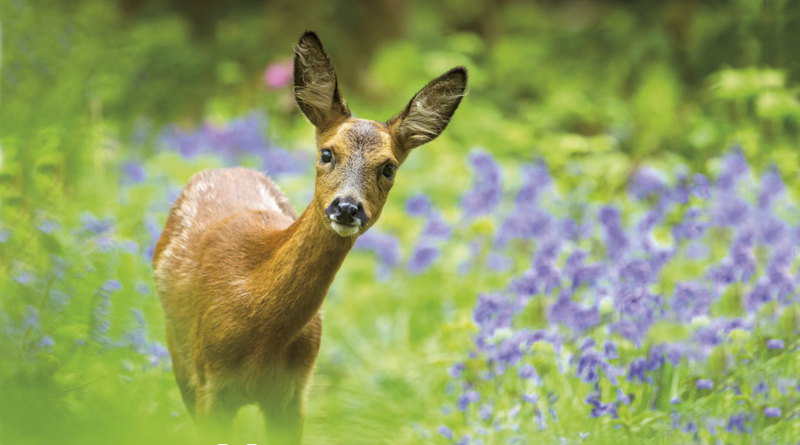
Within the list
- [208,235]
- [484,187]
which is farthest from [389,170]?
[484,187]

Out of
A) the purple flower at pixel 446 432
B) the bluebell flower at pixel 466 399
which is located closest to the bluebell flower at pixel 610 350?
the bluebell flower at pixel 466 399

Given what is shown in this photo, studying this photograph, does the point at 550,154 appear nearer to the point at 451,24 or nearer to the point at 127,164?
the point at 127,164

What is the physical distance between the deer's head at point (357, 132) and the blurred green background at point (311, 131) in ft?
3.50

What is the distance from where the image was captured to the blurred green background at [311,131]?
4.53 m

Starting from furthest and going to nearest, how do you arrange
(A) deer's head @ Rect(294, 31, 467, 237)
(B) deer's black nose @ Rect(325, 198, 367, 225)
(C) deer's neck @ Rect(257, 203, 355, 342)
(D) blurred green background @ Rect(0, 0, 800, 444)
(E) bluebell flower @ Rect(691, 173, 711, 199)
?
(E) bluebell flower @ Rect(691, 173, 711, 199)
(D) blurred green background @ Rect(0, 0, 800, 444)
(C) deer's neck @ Rect(257, 203, 355, 342)
(A) deer's head @ Rect(294, 31, 467, 237)
(B) deer's black nose @ Rect(325, 198, 367, 225)

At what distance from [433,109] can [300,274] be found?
2.43 ft

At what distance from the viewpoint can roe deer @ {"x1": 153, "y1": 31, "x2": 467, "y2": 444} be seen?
3750 millimetres

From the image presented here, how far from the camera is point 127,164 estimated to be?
26.4 feet

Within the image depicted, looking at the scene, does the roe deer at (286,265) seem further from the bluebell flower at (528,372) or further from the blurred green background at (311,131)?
the bluebell flower at (528,372)

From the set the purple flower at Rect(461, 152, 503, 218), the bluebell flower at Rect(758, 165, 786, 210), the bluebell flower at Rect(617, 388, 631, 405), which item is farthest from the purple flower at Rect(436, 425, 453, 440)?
the bluebell flower at Rect(758, 165, 786, 210)

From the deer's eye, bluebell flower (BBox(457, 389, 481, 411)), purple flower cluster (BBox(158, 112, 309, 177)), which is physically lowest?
bluebell flower (BBox(457, 389, 481, 411))

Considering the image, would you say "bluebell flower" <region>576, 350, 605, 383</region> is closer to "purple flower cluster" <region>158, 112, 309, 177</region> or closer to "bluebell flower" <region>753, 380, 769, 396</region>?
"bluebell flower" <region>753, 380, 769, 396</region>

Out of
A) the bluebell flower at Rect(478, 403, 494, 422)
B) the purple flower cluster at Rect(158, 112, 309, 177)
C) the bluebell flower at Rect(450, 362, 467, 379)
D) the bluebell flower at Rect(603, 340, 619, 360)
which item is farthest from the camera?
the purple flower cluster at Rect(158, 112, 309, 177)

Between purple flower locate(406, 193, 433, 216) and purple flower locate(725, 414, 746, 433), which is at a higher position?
purple flower locate(406, 193, 433, 216)
